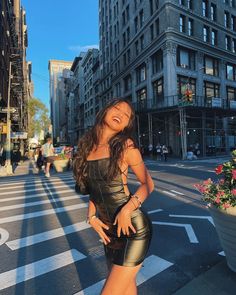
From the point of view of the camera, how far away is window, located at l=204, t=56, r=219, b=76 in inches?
1615

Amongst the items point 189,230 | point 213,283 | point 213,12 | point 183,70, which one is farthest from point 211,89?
point 213,283

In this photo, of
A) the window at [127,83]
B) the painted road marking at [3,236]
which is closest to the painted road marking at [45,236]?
the painted road marking at [3,236]

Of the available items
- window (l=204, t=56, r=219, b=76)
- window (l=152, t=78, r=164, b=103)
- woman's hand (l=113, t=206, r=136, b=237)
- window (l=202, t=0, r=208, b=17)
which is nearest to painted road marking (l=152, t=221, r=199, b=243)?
woman's hand (l=113, t=206, r=136, b=237)

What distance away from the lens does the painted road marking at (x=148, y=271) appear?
3494 mm

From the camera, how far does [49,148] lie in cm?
1692

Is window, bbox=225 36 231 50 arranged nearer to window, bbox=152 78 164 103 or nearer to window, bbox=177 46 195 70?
window, bbox=177 46 195 70

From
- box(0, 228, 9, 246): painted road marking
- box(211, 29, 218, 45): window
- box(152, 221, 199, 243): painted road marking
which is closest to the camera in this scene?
box(152, 221, 199, 243): painted road marking

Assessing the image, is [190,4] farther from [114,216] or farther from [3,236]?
[114,216]

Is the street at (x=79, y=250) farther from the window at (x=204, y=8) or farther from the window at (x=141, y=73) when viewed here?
the window at (x=204, y=8)

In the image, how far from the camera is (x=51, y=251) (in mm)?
4824

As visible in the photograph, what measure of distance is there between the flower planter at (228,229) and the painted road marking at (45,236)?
10.1 ft

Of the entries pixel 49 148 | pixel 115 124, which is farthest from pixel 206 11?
pixel 115 124

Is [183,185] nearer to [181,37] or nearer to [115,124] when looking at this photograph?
[115,124]

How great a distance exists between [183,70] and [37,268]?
3621 centimetres
